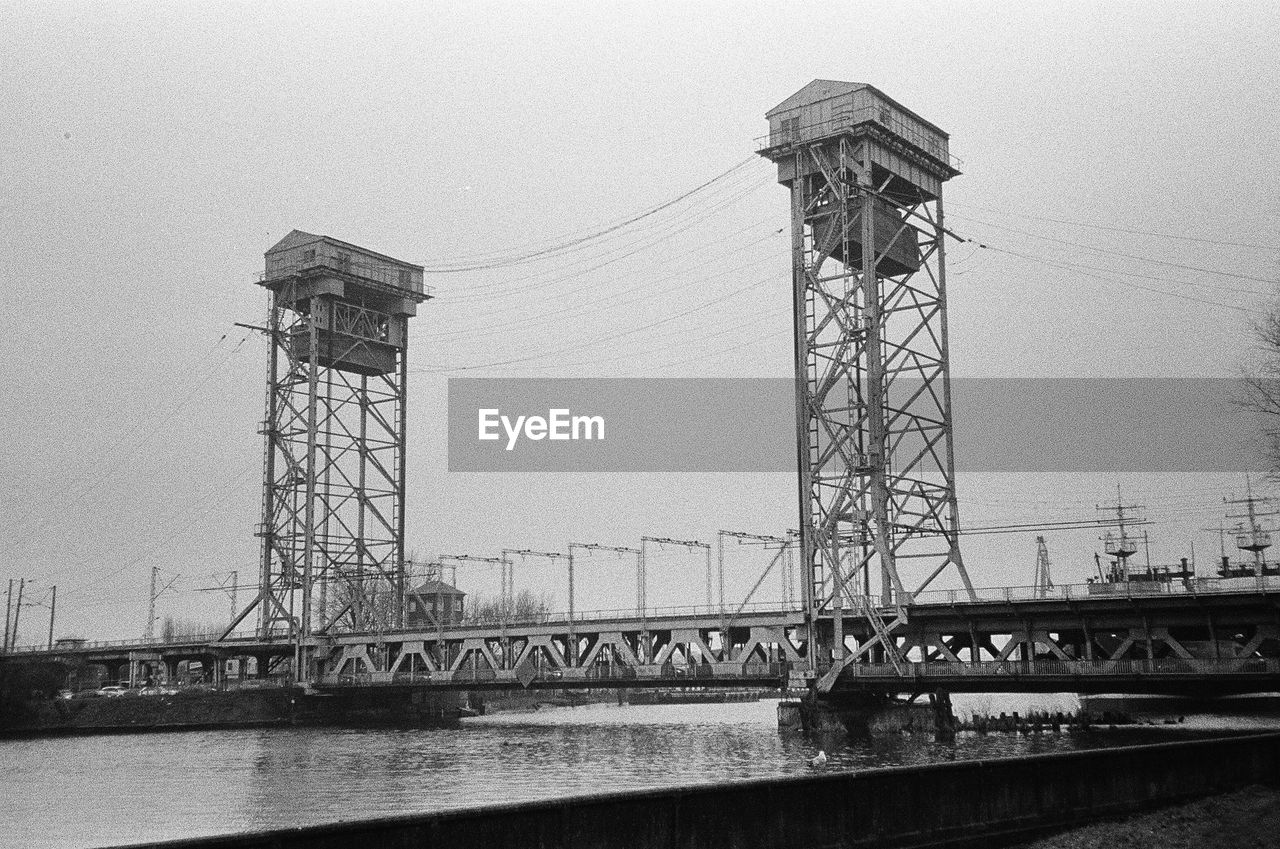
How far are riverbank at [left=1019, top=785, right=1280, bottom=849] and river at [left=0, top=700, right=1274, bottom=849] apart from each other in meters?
13.0

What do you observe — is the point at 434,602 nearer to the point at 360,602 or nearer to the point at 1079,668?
the point at 360,602

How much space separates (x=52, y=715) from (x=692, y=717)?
5078 cm

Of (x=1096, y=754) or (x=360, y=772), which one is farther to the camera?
(x=360, y=772)

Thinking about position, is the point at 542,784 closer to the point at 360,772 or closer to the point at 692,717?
the point at 360,772

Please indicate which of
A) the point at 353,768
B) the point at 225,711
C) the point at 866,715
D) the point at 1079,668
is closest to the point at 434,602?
the point at 225,711

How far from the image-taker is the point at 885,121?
7362 cm

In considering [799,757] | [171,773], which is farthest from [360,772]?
[799,757]

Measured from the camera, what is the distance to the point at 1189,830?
21266mm

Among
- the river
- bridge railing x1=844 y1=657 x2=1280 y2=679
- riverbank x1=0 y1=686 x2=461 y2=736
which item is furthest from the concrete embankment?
riverbank x1=0 y1=686 x2=461 y2=736

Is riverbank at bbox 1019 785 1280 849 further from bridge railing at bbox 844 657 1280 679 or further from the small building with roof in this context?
the small building with roof

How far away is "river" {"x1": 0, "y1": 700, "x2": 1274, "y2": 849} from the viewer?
1475 inches

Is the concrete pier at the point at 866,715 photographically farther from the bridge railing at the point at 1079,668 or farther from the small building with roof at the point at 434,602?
the small building with roof at the point at 434,602

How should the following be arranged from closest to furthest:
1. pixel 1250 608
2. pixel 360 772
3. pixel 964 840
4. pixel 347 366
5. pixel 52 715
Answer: pixel 964 840 → pixel 360 772 → pixel 1250 608 → pixel 52 715 → pixel 347 366

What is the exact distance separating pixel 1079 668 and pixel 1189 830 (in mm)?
40750
